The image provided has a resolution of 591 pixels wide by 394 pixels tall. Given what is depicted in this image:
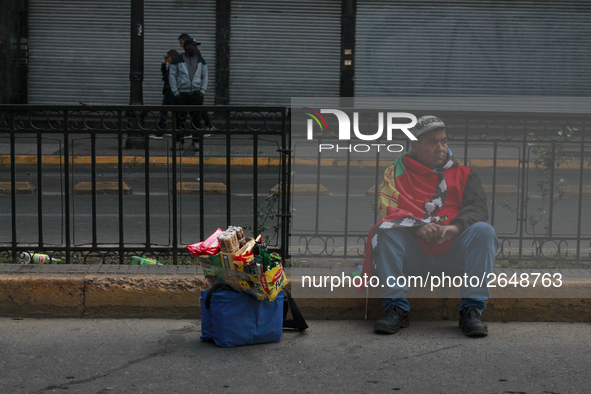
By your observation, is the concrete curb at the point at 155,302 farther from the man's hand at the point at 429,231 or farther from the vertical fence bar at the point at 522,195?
the vertical fence bar at the point at 522,195

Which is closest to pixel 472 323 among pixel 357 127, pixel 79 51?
pixel 357 127

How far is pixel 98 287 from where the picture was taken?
13.9 feet

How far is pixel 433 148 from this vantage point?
168 inches

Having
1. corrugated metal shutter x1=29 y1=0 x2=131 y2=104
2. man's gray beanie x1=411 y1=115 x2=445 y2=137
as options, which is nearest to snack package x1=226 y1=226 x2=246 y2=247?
man's gray beanie x1=411 y1=115 x2=445 y2=137

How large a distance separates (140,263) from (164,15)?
12.7m

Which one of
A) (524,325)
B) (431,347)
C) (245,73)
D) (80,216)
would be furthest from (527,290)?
(245,73)

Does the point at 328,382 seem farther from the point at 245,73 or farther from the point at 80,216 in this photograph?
the point at 245,73

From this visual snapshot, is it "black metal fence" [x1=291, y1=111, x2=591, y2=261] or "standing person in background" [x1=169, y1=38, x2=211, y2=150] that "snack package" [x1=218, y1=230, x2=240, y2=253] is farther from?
"standing person in background" [x1=169, y1=38, x2=211, y2=150]

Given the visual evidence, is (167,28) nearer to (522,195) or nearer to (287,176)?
(287,176)

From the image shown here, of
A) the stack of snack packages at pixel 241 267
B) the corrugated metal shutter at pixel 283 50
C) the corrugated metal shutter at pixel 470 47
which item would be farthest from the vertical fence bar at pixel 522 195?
the corrugated metal shutter at pixel 470 47

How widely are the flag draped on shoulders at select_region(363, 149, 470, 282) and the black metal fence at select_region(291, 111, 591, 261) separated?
31 centimetres

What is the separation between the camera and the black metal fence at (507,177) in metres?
4.65

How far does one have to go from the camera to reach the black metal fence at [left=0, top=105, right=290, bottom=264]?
4.54 m

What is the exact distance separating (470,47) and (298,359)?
14544 mm
